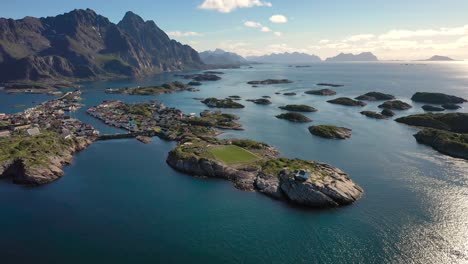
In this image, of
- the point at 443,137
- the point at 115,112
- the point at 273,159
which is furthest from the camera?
the point at 115,112

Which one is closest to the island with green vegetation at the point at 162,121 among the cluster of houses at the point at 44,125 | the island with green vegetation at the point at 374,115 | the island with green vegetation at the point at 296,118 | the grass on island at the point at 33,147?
the cluster of houses at the point at 44,125

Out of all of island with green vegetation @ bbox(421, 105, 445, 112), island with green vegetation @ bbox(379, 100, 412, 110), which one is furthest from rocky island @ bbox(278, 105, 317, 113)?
island with green vegetation @ bbox(421, 105, 445, 112)

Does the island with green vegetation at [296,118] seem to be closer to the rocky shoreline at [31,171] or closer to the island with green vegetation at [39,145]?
the island with green vegetation at [39,145]

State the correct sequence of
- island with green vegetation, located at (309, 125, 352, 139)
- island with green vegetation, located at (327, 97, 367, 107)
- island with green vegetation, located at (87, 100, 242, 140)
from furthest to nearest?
island with green vegetation, located at (327, 97, 367, 107), island with green vegetation, located at (87, 100, 242, 140), island with green vegetation, located at (309, 125, 352, 139)

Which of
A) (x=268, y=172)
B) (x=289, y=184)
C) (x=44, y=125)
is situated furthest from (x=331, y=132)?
(x=44, y=125)

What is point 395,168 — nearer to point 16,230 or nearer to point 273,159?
point 273,159

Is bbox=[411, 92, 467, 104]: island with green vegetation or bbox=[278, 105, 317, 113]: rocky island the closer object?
bbox=[278, 105, 317, 113]: rocky island

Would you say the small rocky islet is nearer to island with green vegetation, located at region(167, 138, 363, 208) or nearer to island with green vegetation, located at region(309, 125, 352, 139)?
island with green vegetation, located at region(309, 125, 352, 139)

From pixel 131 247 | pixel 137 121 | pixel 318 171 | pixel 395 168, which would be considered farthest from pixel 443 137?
pixel 137 121
